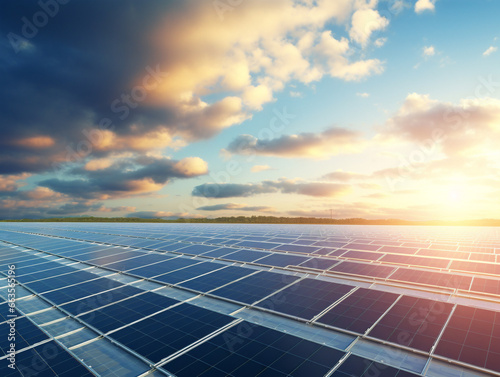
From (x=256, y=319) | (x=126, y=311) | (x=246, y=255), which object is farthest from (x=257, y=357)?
(x=246, y=255)

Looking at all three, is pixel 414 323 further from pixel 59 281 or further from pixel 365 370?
pixel 59 281

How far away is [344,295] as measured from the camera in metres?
15.1

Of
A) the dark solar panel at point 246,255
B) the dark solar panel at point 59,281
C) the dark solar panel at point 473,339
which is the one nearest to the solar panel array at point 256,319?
the dark solar panel at point 473,339

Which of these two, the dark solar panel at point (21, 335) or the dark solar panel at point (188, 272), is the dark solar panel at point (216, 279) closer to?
the dark solar panel at point (188, 272)

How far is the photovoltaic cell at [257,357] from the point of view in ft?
28.4

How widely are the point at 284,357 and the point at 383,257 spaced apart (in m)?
19.6

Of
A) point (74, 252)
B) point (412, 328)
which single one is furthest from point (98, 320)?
point (74, 252)

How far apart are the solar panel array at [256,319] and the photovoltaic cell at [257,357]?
0.04 meters

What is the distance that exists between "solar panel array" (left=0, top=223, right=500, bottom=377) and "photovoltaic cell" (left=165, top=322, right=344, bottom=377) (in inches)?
1.7

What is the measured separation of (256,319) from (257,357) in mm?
3171

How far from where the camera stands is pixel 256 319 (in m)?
12.5

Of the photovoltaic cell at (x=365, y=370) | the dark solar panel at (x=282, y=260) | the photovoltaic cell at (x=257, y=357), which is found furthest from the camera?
the dark solar panel at (x=282, y=260)

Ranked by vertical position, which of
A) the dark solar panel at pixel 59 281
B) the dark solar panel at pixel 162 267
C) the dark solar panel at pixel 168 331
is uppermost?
the dark solar panel at pixel 162 267

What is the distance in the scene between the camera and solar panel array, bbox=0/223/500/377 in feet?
30.0
